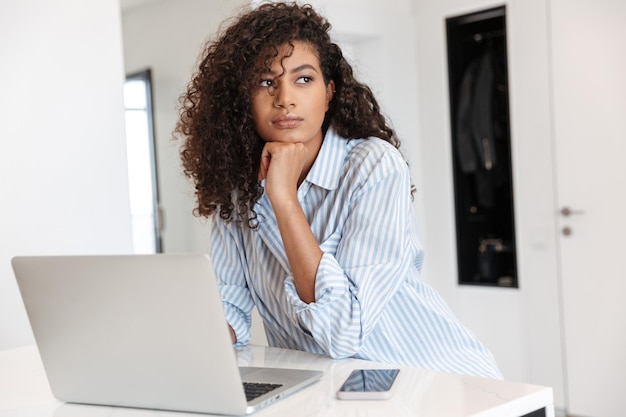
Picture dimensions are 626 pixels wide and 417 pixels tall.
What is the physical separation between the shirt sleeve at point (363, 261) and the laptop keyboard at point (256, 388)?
8.3 inches

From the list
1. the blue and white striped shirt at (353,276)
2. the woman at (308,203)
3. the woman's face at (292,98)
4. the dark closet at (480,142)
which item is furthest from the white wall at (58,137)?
the dark closet at (480,142)

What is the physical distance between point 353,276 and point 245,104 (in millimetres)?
471

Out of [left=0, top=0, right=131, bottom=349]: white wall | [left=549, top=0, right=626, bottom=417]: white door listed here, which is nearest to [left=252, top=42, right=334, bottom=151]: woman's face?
[left=0, top=0, right=131, bottom=349]: white wall

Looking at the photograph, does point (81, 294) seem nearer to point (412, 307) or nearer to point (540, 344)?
point (412, 307)

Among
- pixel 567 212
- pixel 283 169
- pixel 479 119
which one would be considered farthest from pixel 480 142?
pixel 283 169

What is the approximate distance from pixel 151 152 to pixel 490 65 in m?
2.23

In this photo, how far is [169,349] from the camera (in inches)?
42.1

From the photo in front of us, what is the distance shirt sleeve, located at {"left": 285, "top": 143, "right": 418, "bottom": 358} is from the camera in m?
1.36

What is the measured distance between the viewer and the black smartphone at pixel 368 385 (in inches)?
41.5

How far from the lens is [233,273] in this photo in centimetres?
168

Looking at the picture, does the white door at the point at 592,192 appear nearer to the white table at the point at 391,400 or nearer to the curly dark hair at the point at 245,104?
the curly dark hair at the point at 245,104

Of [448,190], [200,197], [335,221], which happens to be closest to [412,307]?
[335,221]

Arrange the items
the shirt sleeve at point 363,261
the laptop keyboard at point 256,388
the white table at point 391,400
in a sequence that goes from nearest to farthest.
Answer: the white table at point 391,400 < the laptop keyboard at point 256,388 < the shirt sleeve at point 363,261

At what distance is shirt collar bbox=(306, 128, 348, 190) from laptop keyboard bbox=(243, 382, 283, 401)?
485 millimetres
